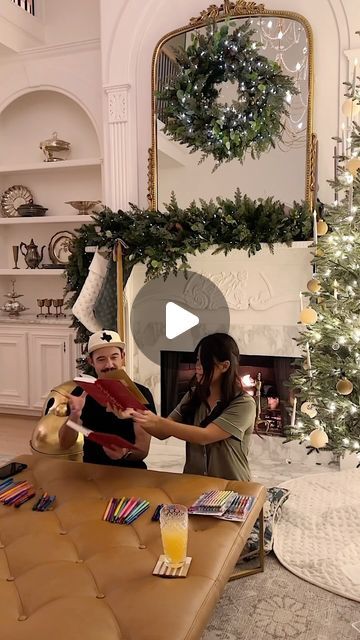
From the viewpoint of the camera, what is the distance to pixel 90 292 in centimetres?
405

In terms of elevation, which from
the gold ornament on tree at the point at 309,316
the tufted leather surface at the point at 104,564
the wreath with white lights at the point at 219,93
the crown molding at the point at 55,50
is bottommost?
the tufted leather surface at the point at 104,564

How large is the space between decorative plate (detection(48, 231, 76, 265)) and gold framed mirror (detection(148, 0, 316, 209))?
128 cm

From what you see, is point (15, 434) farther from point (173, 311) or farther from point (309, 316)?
point (309, 316)

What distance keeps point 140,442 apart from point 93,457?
28 centimetres

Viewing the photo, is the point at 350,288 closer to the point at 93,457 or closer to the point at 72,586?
the point at 93,457

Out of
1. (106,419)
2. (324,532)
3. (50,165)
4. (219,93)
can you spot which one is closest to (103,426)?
(106,419)

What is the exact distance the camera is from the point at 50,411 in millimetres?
3447

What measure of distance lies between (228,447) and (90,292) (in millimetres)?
1939

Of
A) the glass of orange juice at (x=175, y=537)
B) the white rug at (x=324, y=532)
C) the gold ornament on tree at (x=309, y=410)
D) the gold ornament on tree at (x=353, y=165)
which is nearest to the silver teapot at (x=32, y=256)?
the white rug at (x=324, y=532)

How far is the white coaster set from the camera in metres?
1.60

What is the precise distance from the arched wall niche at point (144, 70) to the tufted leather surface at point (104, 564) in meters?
2.40

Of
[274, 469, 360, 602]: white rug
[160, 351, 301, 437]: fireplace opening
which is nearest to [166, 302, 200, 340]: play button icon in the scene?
[160, 351, 301, 437]: fireplace opening

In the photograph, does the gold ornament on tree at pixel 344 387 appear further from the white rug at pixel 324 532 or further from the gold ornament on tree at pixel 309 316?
the white rug at pixel 324 532

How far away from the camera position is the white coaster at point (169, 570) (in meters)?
1.60
